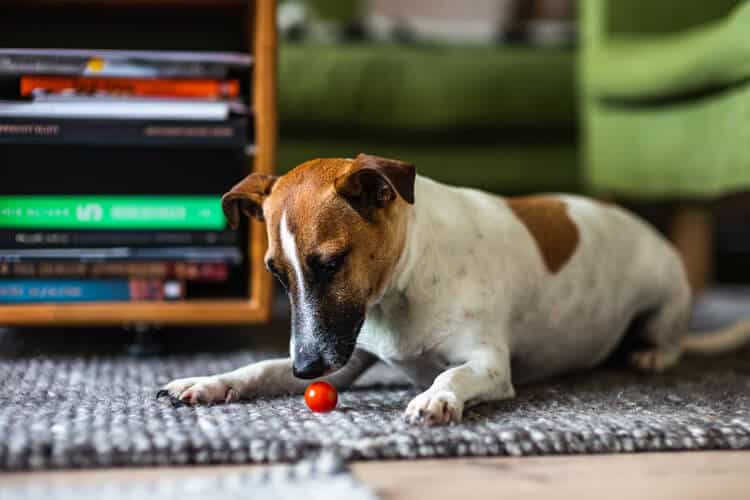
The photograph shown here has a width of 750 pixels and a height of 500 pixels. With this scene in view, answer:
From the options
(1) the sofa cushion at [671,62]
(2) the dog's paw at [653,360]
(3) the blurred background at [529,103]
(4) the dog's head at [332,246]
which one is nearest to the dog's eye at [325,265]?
(4) the dog's head at [332,246]

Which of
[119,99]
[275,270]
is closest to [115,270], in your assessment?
[119,99]

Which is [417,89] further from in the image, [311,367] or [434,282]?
[311,367]

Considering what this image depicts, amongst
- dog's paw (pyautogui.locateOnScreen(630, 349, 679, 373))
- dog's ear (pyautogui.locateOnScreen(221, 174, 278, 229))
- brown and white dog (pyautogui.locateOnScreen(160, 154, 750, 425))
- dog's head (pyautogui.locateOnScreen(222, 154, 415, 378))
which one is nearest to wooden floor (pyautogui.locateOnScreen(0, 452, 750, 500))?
brown and white dog (pyautogui.locateOnScreen(160, 154, 750, 425))

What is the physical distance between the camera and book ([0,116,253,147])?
1.67 metres

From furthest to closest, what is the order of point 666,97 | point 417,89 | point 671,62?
point 417,89 → point 666,97 → point 671,62

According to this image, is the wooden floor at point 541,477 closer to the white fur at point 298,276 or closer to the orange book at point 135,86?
the white fur at point 298,276

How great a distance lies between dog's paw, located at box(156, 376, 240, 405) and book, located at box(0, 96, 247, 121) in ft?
1.95

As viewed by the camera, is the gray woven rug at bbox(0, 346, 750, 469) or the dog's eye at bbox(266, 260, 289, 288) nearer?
the gray woven rug at bbox(0, 346, 750, 469)

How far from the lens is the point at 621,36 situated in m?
2.46

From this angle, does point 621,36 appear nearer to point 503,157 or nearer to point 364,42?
point 503,157

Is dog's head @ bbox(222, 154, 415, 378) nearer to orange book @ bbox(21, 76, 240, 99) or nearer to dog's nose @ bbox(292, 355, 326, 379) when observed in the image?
dog's nose @ bbox(292, 355, 326, 379)

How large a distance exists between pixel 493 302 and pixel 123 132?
778 millimetres

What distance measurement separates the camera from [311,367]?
4.08ft

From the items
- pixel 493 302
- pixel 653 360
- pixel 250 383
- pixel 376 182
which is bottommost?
pixel 653 360
